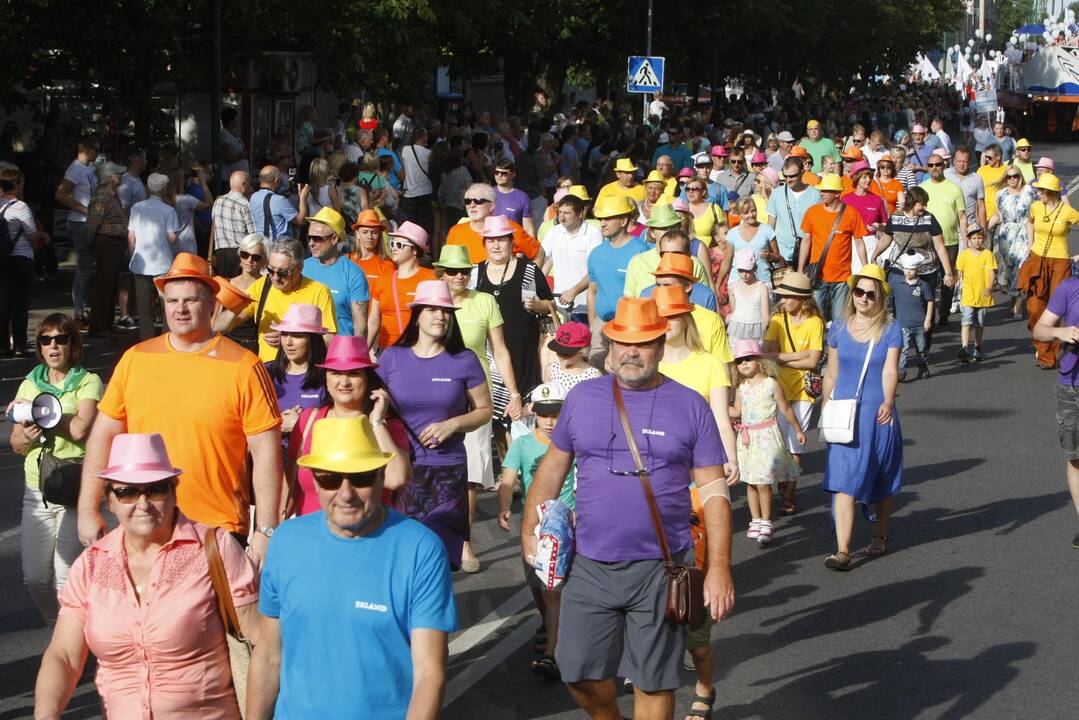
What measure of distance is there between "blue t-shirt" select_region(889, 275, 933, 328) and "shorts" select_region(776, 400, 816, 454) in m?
4.65

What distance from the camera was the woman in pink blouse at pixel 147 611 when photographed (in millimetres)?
5109

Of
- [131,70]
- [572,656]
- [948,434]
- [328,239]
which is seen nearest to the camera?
[572,656]

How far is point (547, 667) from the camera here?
307 inches

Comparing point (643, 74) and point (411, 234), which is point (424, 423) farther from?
point (643, 74)

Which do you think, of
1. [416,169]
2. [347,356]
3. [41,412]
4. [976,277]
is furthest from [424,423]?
[416,169]

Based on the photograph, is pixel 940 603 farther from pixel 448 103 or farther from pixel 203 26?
pixel 448 103

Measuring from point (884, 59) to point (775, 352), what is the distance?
59.1 meters

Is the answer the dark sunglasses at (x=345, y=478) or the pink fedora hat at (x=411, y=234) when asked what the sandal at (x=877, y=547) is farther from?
the dark sunglasses at (x=345, y=478)

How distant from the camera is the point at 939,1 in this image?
240 feet

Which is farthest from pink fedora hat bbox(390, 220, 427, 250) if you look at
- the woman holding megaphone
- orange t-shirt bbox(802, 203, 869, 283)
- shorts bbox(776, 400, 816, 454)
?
orange t-shirt bbox(802, 203, 869, 283)

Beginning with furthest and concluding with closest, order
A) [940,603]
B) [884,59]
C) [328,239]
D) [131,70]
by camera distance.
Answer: [884,59]
[131,70]
[328,239]
[940,603]

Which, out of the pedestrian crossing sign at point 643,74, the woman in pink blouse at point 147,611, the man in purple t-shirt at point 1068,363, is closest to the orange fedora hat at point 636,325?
the woman in pink blouse at point 147,611

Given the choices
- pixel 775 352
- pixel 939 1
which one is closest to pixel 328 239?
pixel 775 352

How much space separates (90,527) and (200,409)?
1.97ft
